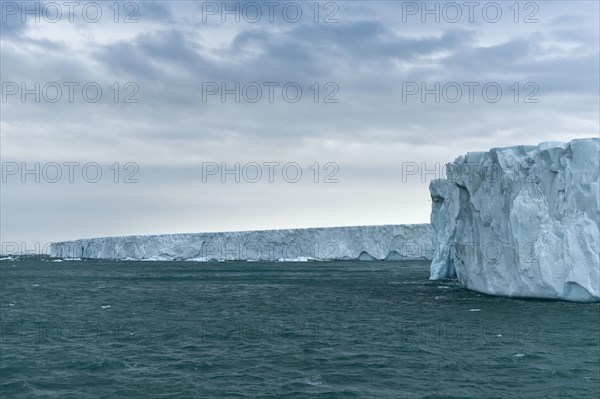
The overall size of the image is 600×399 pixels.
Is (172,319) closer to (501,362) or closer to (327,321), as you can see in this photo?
(327,321)

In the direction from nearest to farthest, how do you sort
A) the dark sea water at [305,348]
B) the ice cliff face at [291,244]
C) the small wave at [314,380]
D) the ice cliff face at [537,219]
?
the dark sea water at [305,348] < the small wave at [314,380] < the ice cliff face at [537,219] < the ice cliff face at [291,244]

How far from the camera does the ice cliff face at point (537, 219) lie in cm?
2717

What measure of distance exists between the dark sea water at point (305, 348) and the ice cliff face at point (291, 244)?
43017 mm

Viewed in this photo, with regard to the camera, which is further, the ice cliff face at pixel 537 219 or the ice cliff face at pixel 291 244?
the ice cliff face at pixel 291 244

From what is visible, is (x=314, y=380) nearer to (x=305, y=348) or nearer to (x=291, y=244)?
(x=305, y=348)

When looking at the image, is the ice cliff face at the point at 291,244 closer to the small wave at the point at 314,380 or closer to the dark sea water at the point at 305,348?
the dark sea water at the point at 305,348

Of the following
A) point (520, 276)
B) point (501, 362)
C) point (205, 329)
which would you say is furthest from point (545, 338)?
point (205, 329)

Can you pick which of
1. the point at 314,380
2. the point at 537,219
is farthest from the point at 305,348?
the point at 537,219

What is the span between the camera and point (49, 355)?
736 inches

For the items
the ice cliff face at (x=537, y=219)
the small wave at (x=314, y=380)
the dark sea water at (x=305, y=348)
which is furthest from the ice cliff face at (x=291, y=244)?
the small wave at (x=314, y=380)

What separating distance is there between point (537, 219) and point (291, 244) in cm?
5738

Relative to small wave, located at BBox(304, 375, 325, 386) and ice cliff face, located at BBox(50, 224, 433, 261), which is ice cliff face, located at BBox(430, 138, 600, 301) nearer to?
small wave, located at BBox(304, 375, 325, 386)

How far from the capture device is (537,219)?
93.7 ft

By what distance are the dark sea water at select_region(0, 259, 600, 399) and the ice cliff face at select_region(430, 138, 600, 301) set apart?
3.51ft
